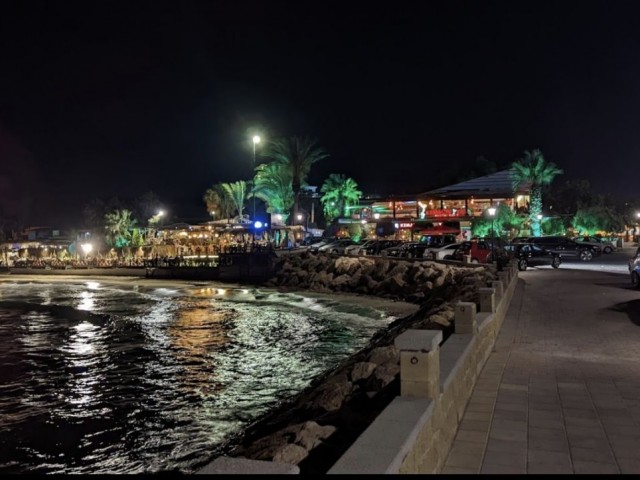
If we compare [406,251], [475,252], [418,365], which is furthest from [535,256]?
[418,365]

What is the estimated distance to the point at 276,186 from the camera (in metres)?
72.6

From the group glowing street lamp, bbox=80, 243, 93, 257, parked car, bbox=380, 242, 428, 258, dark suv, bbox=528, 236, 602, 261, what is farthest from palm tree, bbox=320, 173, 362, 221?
dark suv, bbox=528, 236, 602, 261

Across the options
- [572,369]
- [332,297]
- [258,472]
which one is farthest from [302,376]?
[332,297]

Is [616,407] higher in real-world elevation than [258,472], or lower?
lower

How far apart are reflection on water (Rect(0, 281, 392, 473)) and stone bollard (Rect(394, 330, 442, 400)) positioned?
16.1 feet

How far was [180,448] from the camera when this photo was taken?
10.1m

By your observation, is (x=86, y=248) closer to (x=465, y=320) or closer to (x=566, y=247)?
(x=566, y=247)

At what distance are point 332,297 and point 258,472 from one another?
1212 inches

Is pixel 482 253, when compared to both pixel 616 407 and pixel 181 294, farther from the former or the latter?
pixel 616 407

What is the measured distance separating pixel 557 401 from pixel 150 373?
430 inches

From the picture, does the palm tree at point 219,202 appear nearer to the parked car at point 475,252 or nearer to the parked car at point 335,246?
the parked car at point 335,246

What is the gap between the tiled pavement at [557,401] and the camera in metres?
6.05

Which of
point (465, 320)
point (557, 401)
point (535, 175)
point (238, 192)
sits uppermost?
point (238, 192)

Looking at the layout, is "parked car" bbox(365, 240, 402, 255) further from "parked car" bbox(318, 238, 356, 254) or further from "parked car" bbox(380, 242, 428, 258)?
"parked car" bbox(318, 238, 356, 254)
